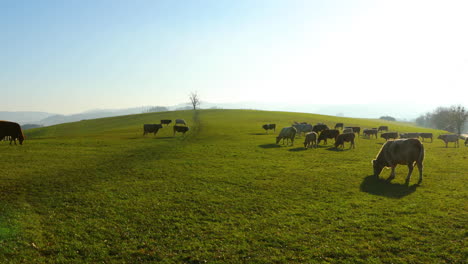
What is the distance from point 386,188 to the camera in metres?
13.4

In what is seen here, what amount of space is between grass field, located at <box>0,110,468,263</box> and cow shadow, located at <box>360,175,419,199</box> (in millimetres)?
60

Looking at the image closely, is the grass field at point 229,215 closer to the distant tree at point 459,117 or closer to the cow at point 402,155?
the cow at point 402,155

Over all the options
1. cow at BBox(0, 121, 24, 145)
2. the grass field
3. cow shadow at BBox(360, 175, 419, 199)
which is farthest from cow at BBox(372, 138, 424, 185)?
cow at BBox(0, 121, 24, 145)

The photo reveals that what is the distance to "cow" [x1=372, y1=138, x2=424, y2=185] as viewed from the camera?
1424cm

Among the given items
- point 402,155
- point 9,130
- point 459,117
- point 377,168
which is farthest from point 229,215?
point 459,117

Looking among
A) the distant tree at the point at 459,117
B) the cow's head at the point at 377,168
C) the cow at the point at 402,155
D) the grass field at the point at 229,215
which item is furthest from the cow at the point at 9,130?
the distant tree at the point at 459,117

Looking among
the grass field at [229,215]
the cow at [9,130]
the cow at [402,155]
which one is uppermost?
the cow at [9,130]

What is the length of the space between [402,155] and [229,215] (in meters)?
11.3

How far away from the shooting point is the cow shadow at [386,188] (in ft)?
40.9

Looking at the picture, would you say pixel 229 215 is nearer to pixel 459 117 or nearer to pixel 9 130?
pixel 9 130

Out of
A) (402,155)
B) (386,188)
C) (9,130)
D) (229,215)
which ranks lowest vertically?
(229,215)

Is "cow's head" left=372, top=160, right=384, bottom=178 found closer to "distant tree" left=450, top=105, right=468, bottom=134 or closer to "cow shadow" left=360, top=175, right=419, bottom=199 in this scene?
"cow shadow" left=360, top=175, right=419, bottom=199

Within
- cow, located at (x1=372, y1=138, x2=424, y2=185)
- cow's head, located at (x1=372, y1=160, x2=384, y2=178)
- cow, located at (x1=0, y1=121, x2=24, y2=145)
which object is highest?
cow, located at (x1=0, y1=121, x2=24, y2=145)

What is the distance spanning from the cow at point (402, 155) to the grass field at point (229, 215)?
1.05 m
